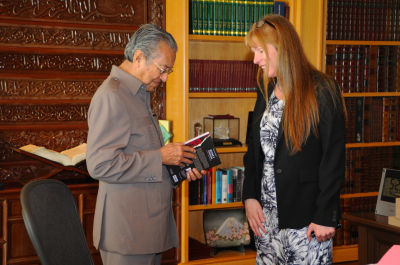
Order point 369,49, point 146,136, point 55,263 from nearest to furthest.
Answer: point 55,263 < point 146,136 < point 369,49

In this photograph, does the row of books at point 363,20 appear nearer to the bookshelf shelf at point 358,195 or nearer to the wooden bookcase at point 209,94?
the wooden bookcase at point 209,94

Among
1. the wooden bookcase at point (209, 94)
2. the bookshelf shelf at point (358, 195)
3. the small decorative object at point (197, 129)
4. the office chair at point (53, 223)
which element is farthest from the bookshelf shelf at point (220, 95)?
the office chair at point (53, 223)

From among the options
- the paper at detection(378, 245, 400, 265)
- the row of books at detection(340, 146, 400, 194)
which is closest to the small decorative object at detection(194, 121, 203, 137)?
the row of books at detection(340, 146, 400, 194)

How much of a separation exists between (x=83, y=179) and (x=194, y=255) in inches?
39.5

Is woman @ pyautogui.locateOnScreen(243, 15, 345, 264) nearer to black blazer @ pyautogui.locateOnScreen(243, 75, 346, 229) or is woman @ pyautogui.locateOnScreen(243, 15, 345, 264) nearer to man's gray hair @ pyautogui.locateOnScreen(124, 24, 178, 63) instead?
black blazer @ pyautogui.locateOnScreen(243, 75, 346, 229)

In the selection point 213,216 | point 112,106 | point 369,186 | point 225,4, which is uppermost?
point 225,4

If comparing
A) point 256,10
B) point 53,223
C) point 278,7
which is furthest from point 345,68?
point 53,223

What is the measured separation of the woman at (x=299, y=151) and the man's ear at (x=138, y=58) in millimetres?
473

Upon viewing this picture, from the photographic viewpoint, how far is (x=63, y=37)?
108 inches

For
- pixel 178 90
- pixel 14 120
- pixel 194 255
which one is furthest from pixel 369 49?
pixel 14 120

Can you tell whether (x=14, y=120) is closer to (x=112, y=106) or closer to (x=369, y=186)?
(x=112, y=106)

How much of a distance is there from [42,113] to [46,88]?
7.2 inches

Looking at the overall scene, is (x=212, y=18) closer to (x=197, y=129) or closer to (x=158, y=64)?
(x=197, y=129)

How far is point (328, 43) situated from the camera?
9.99ft
